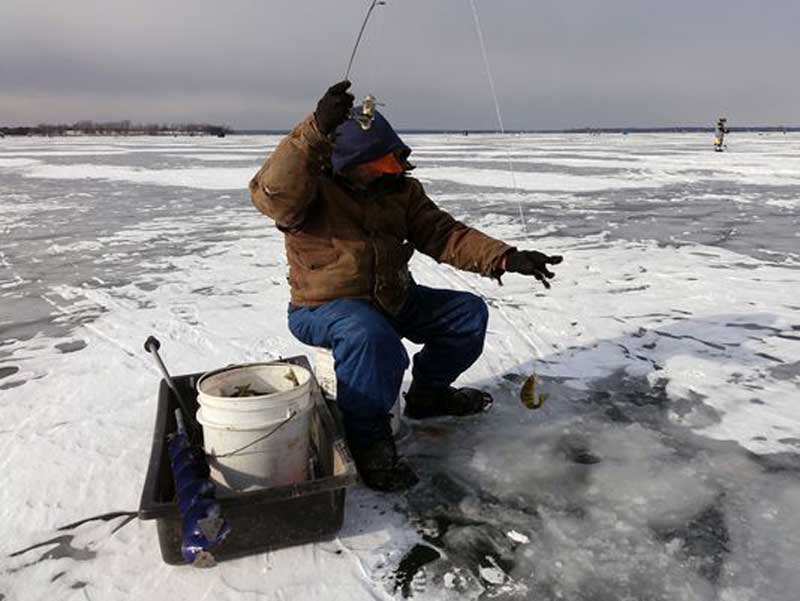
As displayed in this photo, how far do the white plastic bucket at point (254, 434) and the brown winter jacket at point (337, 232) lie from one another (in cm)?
49

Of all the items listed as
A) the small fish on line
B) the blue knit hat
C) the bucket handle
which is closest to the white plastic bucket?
the bucket handle

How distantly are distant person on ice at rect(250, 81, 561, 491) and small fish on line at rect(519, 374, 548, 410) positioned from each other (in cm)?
29

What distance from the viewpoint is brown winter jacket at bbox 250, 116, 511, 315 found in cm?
234

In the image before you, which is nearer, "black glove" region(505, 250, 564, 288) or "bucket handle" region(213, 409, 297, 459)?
"bucket handle" region(213, 409, 297, 459)

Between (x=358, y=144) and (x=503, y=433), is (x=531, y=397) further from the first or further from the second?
(x=358, y=144)

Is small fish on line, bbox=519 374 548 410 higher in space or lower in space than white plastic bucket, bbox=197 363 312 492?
lower

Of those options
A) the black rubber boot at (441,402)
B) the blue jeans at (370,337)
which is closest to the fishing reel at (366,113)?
the blue jeans at (370,337)

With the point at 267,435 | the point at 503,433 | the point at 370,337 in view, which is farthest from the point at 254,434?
the point at 503,433

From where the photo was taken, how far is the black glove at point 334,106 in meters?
2.15

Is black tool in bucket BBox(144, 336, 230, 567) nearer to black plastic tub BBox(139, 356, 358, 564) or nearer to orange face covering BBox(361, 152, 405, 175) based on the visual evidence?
black plastic tub BBox(139, 356, 358, 564)

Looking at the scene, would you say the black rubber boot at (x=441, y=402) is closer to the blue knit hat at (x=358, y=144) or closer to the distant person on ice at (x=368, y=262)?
the distant person on ice at (x=368, y=262)

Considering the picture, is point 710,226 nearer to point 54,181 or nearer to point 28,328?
point 28,328

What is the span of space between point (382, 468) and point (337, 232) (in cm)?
95

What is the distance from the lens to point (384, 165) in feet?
8.63
